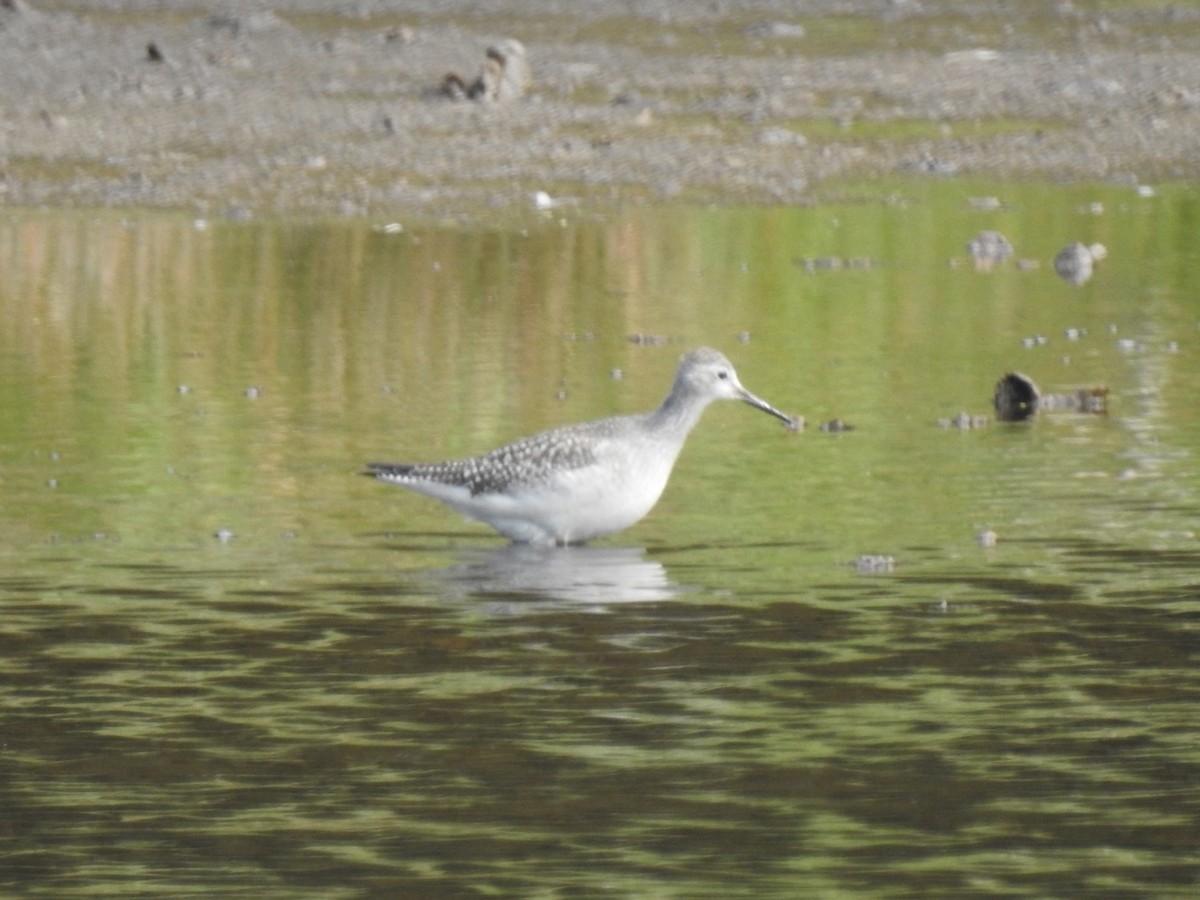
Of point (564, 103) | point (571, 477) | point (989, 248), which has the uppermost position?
point (564, 103)

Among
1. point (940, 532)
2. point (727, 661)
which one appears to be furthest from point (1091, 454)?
point (727, 661)

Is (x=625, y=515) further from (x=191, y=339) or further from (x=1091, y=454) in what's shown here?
(x=191, y=339)

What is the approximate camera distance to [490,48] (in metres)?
→ 27.6

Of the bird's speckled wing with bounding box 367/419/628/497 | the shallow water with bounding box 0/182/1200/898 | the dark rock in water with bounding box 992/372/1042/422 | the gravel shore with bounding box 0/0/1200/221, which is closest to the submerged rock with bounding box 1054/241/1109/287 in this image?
the shallow water with bounding box 0/182/1200/898

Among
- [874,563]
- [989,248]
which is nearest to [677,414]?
[874,563]

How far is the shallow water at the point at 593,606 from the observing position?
7254 mm

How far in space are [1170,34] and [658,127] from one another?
346 inches

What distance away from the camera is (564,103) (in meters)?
27.6

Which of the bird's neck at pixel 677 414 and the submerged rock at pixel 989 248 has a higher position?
→ the submerged rock at pixel 989 248

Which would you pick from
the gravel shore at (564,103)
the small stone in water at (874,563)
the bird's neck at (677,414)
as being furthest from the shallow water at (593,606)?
the gravel shore at (564,103)

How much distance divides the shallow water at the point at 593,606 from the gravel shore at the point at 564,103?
4.79 metres

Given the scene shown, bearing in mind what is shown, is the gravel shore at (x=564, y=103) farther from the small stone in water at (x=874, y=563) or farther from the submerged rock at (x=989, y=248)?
the small stone in water at (x=874, y=563)

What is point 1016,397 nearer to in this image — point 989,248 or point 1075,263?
point 1075,263

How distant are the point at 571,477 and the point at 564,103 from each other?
1651cm
